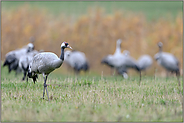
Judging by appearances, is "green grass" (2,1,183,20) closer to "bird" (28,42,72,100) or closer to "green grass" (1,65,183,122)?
"green grass" (1,65,183,122)

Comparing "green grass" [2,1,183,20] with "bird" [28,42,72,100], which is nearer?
"bird" [28,42,72,100]

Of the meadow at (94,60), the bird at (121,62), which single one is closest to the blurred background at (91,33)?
the meadow at (94,60)

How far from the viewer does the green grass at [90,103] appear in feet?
18.9

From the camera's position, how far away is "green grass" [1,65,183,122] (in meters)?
5.76

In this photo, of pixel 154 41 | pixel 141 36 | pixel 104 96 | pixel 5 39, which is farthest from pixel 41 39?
pixel 104 96

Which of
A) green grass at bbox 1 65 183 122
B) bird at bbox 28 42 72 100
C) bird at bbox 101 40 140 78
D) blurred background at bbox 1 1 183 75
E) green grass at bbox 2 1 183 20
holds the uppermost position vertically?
green grass at bbox 2 1 183 20

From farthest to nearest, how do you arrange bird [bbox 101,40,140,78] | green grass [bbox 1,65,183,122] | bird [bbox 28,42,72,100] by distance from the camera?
bird [bbox 101,40,140,78] < bird [bbox 28,42,72,100] < green grass [bbox 1,65,183,122]

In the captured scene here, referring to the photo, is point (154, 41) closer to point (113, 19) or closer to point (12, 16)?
point (113, 19)

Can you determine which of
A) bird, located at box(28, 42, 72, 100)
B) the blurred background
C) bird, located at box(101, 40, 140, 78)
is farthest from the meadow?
bird, located at box(101, 40, 140, 78)

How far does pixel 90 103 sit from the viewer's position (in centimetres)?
678

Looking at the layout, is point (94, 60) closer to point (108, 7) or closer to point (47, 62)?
point (108, 7)

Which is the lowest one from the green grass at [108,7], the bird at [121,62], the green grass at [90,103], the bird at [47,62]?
the green grass at [90,103]

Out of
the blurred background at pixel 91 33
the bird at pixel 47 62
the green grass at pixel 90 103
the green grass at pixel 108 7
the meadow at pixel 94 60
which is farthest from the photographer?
the green grass at pixel 108 7

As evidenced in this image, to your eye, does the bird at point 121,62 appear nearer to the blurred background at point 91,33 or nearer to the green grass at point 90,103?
the green grass at point 90,103
